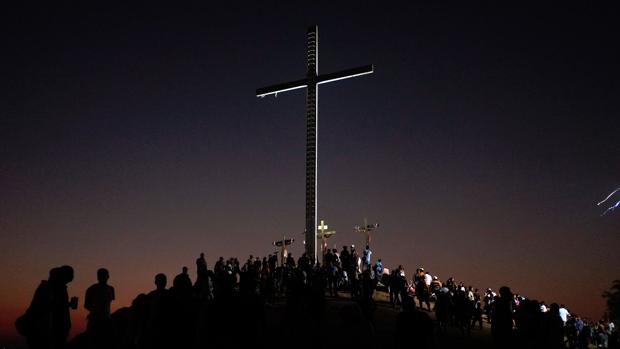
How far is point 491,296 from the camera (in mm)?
27453

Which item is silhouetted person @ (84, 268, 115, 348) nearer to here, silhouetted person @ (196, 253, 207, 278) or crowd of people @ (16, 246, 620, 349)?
crowd of people @ (16, 246, 620, 349)

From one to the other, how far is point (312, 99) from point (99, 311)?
72.9 ft

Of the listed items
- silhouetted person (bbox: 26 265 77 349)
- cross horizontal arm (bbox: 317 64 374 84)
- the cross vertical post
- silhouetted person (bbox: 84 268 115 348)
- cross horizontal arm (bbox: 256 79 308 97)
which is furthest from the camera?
cross horizontal arm (bbox: 256 79 308 97)

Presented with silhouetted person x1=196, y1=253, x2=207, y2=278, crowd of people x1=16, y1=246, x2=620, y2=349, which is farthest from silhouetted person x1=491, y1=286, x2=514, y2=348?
silhouetted person x1=196, y1=253, x2=207, y2=278

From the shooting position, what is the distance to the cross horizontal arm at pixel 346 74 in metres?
28.9

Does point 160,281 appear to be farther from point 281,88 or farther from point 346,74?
point 281,88

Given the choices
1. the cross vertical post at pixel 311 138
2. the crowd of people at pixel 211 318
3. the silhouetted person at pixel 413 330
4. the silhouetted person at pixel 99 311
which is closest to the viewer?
the crowd of people at pixel 211 318

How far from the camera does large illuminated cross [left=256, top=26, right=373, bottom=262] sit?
1108 inches

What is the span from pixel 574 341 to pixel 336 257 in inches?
492

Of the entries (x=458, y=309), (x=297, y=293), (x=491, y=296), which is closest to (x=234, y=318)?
(x=297, y=293)

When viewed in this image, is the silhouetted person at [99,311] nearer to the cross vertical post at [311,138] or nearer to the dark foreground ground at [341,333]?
the dark foreground ground at [341,333]

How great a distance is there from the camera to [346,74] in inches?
1159

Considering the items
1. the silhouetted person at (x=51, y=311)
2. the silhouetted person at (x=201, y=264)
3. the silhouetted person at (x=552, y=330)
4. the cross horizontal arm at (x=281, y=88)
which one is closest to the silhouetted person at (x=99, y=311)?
the silhouetted person at (x=51, y=311)

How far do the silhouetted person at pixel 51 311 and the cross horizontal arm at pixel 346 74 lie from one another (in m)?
22.9
